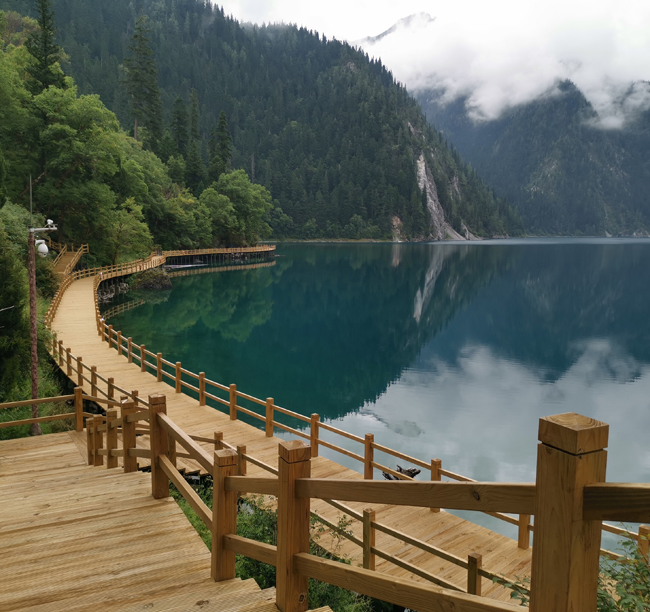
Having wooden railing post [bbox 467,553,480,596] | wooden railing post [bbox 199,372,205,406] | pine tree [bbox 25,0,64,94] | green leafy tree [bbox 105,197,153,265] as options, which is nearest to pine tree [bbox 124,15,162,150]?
green leafy tree [bbox 105,197,153,265]

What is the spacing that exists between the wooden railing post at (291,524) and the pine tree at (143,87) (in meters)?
90.1

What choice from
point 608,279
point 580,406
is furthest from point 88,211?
point 608,279

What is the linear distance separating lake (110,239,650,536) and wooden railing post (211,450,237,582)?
1111 centimetres

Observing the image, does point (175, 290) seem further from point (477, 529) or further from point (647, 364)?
point (477, 529)

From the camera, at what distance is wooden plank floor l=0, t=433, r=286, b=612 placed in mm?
3273

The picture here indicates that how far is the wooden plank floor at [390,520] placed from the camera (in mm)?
7023

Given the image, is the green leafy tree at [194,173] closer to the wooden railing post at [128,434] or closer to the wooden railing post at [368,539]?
the wooden railing post at [128,434]

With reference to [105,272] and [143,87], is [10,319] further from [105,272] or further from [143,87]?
[143,87]

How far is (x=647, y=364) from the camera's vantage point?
3088 centimetres

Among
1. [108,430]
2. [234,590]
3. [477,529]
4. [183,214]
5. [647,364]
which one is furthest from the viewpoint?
[183,214]

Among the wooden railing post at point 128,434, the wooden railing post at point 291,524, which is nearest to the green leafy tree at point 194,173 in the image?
the wooden railing post at point 128,434

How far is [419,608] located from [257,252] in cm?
8712

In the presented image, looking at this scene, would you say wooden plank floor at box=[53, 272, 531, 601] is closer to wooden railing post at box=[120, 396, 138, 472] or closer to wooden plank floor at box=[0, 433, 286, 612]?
wooden railing post at box=[120, 396, 138, 472]

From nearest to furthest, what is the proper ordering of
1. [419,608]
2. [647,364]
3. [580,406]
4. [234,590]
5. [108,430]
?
[419,608] → [234,590] → [108,430] → [580,406] → [647,364]
